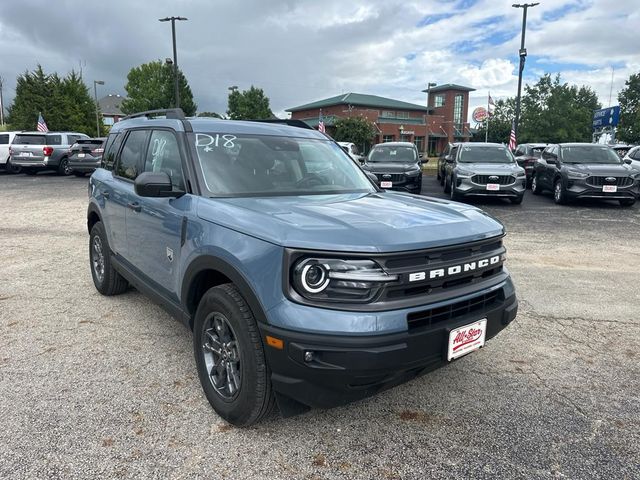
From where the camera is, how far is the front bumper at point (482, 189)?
12.0 m

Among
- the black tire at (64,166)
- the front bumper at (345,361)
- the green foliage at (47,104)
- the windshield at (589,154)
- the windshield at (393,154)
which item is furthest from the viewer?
the green foliage at (47,104)

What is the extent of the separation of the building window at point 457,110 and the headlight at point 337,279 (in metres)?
82.7

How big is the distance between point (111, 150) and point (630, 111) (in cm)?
5777

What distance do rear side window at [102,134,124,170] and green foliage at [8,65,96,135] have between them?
42.8 m

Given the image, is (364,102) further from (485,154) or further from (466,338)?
(466,338)

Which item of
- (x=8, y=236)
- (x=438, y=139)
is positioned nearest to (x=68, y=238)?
(x=8, y=236)

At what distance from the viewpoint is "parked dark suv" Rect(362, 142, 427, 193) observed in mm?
13180

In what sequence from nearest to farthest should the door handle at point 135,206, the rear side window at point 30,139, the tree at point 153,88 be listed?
the door handle at point 135,206
the rear side window at point 30,139
the tree at point 153,88

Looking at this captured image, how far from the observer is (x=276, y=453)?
8.32ft

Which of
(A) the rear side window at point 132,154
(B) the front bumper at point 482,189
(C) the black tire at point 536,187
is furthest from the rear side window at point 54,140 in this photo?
(C) the black tire at point 536,187

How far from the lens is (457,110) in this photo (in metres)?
80.8

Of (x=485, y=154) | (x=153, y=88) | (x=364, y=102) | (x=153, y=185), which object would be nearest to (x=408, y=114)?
(x=364, y=102)

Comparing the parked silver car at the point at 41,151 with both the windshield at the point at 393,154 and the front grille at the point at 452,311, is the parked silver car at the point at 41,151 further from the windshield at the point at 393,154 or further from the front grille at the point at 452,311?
the front grille at the point at 452,311

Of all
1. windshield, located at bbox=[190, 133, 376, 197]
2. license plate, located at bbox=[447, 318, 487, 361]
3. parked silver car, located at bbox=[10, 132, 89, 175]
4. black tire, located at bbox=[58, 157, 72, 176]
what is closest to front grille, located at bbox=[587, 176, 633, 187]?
windshield, located at bbox=[190, 133, 376, 197]
